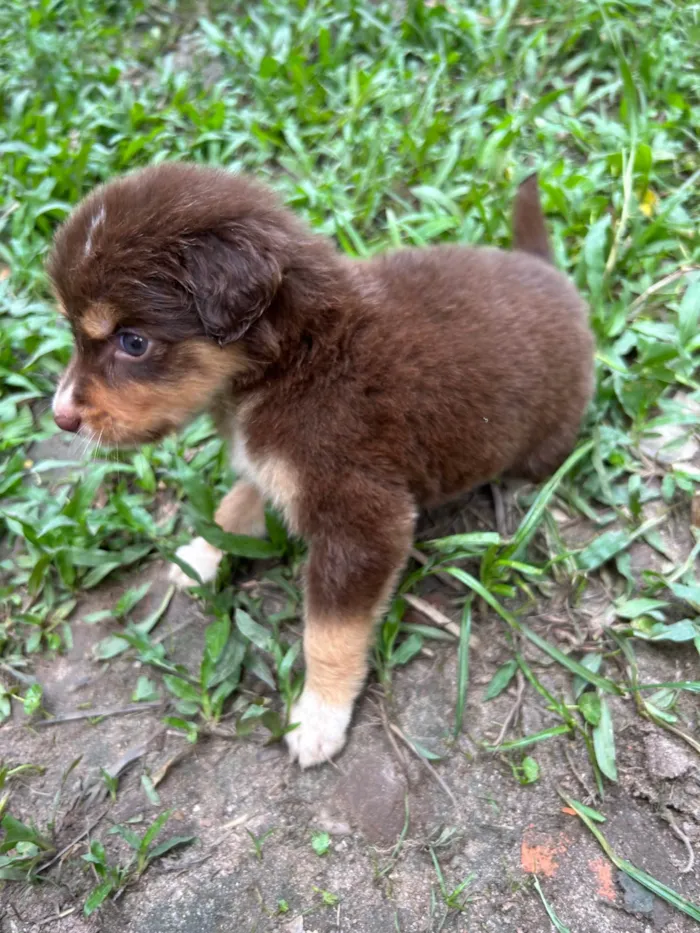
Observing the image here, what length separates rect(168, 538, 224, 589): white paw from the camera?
10.7 feet

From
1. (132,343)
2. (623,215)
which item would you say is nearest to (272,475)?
(132,343)

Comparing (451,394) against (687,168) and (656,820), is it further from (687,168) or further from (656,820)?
(687,168)

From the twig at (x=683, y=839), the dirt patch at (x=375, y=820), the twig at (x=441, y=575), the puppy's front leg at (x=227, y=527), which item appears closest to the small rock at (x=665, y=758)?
the dirt patch at (x=375, y=820)

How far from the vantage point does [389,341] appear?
265 cm

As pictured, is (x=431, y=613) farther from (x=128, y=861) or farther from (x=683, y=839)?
(x=128, y=861)

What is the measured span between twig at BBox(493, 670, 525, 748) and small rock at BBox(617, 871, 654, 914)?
0.59 m

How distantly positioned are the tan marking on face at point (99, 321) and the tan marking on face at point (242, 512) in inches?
43.2

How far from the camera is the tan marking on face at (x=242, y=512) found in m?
3.33

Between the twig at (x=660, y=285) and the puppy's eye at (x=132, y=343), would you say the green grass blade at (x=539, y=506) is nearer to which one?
the twig at (x=660, y=285)

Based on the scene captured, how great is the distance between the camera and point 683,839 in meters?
2.52

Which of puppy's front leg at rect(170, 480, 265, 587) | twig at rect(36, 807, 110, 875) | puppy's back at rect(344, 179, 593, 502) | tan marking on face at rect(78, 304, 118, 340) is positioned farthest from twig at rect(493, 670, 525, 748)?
tan marking on face at rect(78, 304, 118, 340)

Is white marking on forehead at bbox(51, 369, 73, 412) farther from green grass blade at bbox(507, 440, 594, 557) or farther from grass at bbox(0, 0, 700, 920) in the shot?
green grass blade at bbox(507, 440, 594, 557)

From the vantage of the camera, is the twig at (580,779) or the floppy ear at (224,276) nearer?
the floppy ear at (224,276)

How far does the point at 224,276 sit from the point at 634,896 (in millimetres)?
2498
